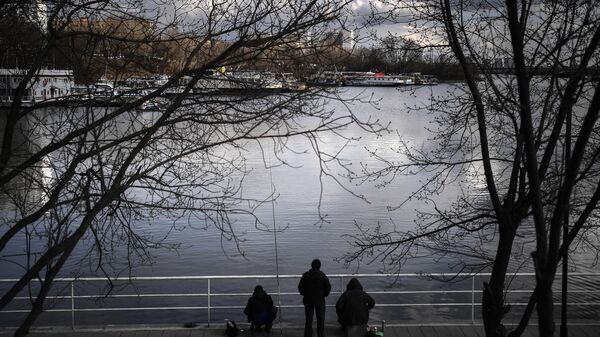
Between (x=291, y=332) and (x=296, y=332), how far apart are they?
0.10 meters

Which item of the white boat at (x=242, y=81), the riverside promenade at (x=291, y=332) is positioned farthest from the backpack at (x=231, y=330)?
the white boat at (x=242, y=81)

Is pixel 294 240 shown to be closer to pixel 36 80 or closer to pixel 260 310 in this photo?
pixel 260 310

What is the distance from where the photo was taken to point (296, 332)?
11.6m

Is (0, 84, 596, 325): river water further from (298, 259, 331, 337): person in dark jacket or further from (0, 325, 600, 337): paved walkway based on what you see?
(298, 259, 331, 337): person in dark jacket

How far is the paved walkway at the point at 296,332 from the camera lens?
36.9 feet

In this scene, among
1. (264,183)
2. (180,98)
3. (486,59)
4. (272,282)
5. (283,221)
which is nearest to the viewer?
(180,98)

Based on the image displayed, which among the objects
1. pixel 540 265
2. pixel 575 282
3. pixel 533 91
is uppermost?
pixel 533 91

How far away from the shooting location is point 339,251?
Result: 21219 mm

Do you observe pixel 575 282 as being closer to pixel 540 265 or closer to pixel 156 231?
pixel 156 231

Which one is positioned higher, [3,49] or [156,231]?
[3,49]

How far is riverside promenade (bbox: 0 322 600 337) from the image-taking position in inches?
443

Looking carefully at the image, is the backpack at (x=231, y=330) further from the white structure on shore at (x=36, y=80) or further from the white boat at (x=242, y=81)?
the white boat at (x=242, y=81)

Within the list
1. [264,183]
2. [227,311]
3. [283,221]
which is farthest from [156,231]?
[264,183]

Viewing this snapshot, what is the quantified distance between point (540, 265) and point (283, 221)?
18.7 m
